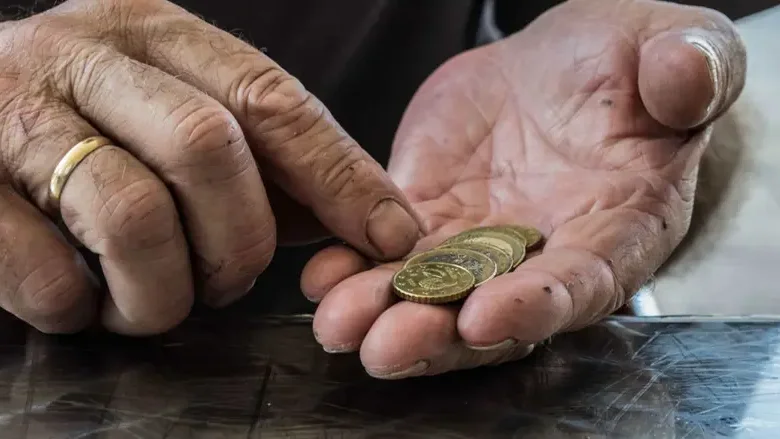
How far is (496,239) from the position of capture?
2.44 ft

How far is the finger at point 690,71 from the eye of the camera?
2.43 ft

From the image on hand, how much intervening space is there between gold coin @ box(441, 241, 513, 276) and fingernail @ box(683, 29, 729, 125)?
248 millimetres

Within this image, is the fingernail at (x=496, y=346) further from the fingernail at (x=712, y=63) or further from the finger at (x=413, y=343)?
the fingernail at (x=712, y=63)

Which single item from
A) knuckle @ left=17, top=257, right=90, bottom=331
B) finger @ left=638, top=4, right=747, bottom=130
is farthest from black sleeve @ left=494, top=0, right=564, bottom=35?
knuckle @ left=17, top=257, right=90, bottom=331

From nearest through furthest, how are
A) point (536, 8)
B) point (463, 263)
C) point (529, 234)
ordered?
point (463, 263) → point (529, 234) → point (536, 8)

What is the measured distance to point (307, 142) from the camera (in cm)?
64

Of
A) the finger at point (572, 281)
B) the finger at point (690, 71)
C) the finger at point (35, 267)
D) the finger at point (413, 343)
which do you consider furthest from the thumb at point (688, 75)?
the finger at point (35, 267)

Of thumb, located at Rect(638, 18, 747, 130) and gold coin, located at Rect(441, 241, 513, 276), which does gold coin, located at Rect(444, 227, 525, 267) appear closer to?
gold coin, located at Rect(441, 241, 513, 276)

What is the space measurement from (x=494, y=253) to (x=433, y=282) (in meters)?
0.11

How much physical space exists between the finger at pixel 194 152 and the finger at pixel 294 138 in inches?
1.8

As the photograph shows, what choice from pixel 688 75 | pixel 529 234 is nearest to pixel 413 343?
pixel 529 234

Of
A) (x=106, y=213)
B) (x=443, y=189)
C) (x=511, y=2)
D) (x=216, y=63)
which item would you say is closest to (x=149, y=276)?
(x=106, y=213)

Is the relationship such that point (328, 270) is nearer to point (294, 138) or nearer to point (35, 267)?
point (294, 138)

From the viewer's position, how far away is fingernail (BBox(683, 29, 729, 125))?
75 cm
